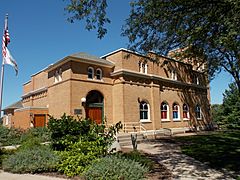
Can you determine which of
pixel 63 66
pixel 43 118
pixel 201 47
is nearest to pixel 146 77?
pixel 63 66

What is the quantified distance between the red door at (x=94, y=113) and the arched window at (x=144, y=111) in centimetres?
457

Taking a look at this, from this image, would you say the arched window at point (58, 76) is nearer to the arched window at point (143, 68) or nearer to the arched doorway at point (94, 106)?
the arched doorway at point (94, 106)

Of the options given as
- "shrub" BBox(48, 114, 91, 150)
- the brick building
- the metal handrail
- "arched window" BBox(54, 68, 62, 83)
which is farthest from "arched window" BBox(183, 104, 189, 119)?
"shrub" BBox(48, 114, 91, 150)

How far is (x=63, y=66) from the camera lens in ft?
75.4

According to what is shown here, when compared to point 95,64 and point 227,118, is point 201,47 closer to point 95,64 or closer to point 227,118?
point 95,64

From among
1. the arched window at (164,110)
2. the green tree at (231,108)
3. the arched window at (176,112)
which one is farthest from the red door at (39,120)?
the green tree at (231,108)

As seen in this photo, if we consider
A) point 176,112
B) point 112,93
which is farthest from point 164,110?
point 112,93

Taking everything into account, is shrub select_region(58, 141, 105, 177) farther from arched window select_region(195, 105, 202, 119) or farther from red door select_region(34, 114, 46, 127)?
arched window select_region(195, 105, 202, 119)

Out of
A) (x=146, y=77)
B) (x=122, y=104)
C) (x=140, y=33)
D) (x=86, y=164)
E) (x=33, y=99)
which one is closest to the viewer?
(x=86, y=164)

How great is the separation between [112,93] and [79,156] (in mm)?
15986

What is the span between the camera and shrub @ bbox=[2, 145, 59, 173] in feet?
27.7

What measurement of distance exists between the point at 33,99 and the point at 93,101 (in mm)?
12453

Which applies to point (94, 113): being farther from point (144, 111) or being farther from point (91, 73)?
point (144, 111)

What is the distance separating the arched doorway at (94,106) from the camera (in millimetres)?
22812
